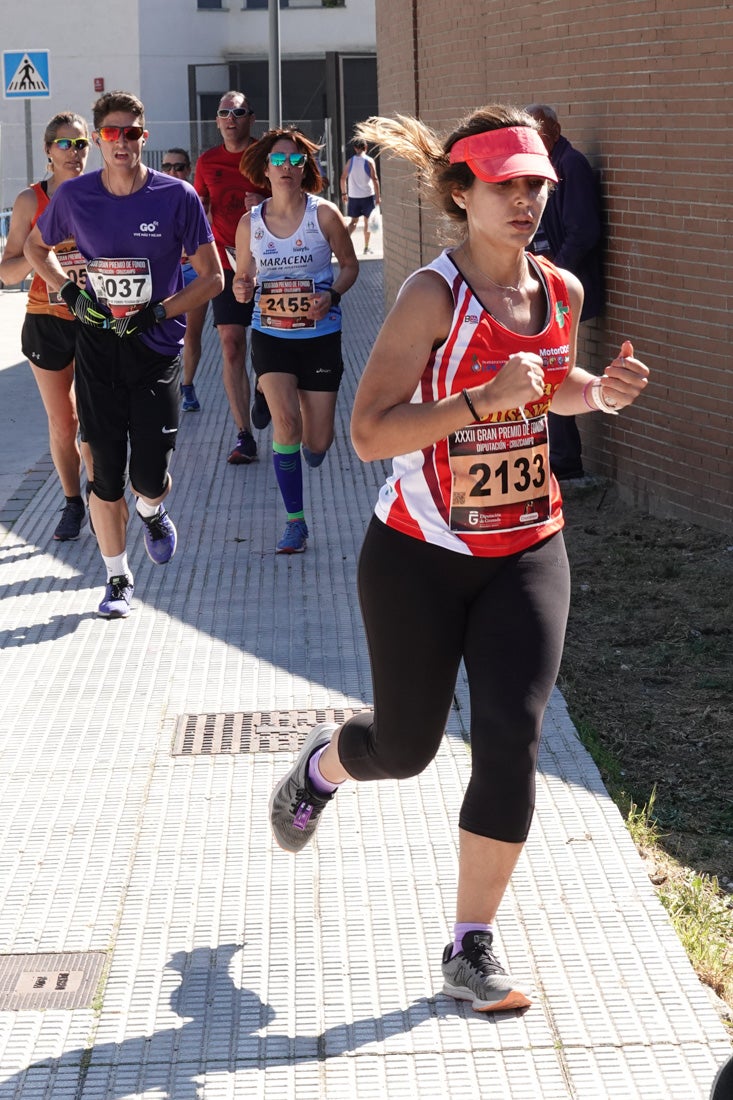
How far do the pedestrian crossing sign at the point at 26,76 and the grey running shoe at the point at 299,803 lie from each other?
1811 cm

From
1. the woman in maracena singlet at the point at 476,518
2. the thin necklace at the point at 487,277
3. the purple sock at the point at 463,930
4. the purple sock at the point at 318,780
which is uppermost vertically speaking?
the thin necklace at the point at 487,277

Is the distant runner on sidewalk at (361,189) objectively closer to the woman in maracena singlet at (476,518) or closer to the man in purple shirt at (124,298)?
the man in purple shirt at (124,298)

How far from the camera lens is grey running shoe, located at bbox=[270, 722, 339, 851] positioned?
167 inches

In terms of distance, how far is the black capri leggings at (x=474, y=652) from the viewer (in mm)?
3594

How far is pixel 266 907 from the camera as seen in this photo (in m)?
4.21

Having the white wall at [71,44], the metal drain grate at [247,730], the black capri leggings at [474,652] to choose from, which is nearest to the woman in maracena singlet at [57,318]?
the metal drain grate at [247,730]

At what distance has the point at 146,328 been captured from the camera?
6.74 meters

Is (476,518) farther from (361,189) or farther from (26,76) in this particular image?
(361,189)

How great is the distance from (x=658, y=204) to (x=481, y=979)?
5585 mm

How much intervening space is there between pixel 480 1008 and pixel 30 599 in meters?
4.16

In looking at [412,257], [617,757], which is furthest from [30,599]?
[412,257]

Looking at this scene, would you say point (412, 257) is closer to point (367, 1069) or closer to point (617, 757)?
point (617, 757)

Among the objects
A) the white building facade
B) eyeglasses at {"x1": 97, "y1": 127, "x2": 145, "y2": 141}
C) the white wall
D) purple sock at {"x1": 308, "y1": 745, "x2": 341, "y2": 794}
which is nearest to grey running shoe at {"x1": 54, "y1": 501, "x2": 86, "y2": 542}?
eyeglasses at {"x1": 97, "y1": 127, "x2": 145, "y2": 141}

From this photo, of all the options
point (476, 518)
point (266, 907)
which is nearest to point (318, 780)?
point (266, 907)
